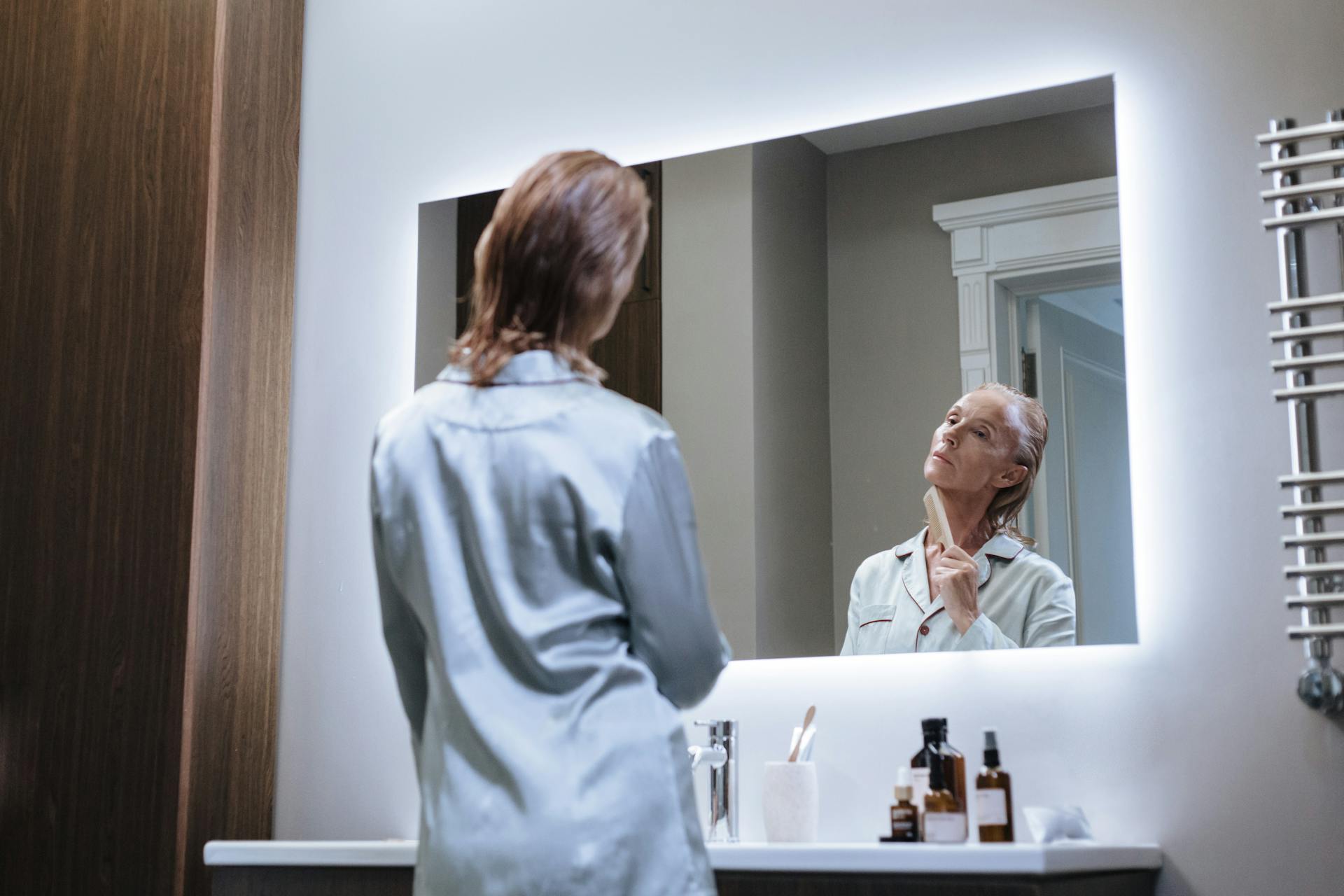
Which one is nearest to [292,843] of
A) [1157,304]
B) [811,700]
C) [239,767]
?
[239,767]

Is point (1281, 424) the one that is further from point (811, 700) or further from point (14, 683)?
point (14, 683)

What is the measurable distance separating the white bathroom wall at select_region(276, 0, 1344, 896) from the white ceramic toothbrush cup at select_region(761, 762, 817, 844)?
0.34 feet

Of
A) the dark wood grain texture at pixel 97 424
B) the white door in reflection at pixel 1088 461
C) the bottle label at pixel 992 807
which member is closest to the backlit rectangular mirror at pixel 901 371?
the white door in reflection at pixel 1088 461

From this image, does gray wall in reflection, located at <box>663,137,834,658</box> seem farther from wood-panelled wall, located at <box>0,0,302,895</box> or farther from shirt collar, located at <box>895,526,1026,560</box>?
wood-panelled wall, located at <box>0,0,302,895</box>

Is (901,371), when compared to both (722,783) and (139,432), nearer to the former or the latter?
(722,783)

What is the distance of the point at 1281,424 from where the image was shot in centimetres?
186

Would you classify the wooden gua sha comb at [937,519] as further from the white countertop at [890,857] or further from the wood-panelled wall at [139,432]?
the wood-panelled wall at [139,432]

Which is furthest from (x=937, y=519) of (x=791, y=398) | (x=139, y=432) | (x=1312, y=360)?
(x=139, y=432)

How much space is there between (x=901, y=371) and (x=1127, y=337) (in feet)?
1.09

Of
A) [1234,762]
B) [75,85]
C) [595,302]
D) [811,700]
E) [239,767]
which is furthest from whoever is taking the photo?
[75,85]

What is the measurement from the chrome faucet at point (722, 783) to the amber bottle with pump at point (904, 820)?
300 mm

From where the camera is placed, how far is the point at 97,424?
2.46m

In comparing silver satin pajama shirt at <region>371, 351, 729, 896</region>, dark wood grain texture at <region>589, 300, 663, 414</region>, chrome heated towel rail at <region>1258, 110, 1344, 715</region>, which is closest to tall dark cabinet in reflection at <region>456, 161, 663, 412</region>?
dark wood grain texture at <region>589, 300, 663, 414</region>

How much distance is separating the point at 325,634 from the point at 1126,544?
4.43 ft
